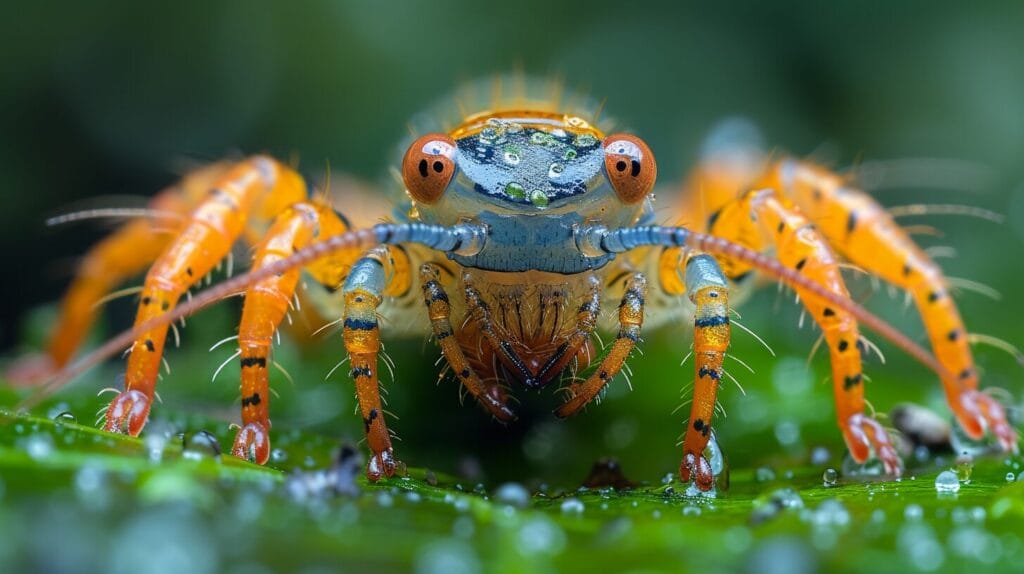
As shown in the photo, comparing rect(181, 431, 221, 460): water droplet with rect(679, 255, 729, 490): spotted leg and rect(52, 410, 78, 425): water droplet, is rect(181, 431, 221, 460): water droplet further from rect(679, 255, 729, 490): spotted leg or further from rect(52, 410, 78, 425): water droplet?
rect(679, 255, 729, 490): spotted leg

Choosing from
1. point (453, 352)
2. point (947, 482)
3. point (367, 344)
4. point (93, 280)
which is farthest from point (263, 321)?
point (93, 280)

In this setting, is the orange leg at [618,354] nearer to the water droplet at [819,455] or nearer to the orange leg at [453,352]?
the orange leg at [453,352]

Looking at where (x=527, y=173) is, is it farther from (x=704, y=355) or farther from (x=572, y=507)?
(x=572, y=507)

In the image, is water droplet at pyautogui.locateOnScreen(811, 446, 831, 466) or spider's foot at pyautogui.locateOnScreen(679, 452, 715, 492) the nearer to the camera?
spider's foot at pyautogui.locateOnScreen(679, 452, 715, 492)

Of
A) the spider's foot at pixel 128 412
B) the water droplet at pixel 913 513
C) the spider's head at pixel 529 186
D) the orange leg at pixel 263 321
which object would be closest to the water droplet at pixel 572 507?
the water droplet at pixel 913 513

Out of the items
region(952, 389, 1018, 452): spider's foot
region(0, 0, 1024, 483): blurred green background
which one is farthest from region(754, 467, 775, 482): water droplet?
region(0, 0, 1024, 483): blurred green background

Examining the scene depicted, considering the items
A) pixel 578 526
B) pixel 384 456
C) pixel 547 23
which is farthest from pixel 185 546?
pixel 547 23

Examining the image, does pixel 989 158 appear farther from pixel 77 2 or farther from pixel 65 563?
pixel 65 563
